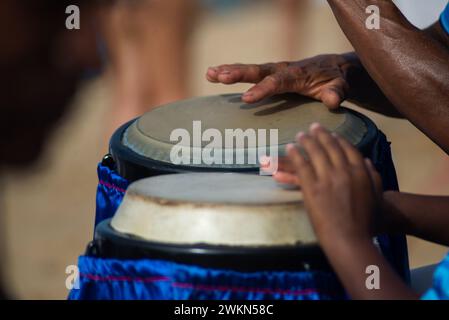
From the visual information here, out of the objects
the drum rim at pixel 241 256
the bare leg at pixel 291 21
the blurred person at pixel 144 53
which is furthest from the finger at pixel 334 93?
the bare leg at pixel 291 21

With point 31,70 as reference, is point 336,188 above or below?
above

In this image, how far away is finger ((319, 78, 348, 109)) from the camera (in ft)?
6.02

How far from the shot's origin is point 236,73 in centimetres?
188

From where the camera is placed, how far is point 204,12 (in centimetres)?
723

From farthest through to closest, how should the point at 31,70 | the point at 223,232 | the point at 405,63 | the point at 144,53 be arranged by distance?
the point at 144,53 → the point at 31,70 → the point at 405,63 → the point at 223,232

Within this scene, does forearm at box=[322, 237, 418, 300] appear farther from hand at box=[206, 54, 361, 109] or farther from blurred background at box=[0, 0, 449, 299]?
blurred background at box=[0, 0, 449, 299]

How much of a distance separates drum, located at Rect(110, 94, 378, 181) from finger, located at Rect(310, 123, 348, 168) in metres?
0.28

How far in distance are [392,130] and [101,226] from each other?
4083mm

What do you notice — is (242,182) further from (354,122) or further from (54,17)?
(54,17)

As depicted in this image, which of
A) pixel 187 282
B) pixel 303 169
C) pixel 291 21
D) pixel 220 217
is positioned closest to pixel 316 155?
pixel 303 169

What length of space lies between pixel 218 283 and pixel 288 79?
72 cm

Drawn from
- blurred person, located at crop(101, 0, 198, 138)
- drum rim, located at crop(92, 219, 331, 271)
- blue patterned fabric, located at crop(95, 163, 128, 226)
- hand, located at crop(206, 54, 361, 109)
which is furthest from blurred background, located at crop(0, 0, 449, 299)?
drum rim, located at crop(92, 219, 331, 271)

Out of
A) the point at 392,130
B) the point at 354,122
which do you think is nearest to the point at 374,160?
the point at 354,122

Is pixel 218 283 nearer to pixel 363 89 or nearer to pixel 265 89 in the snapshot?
pixel 265 89
